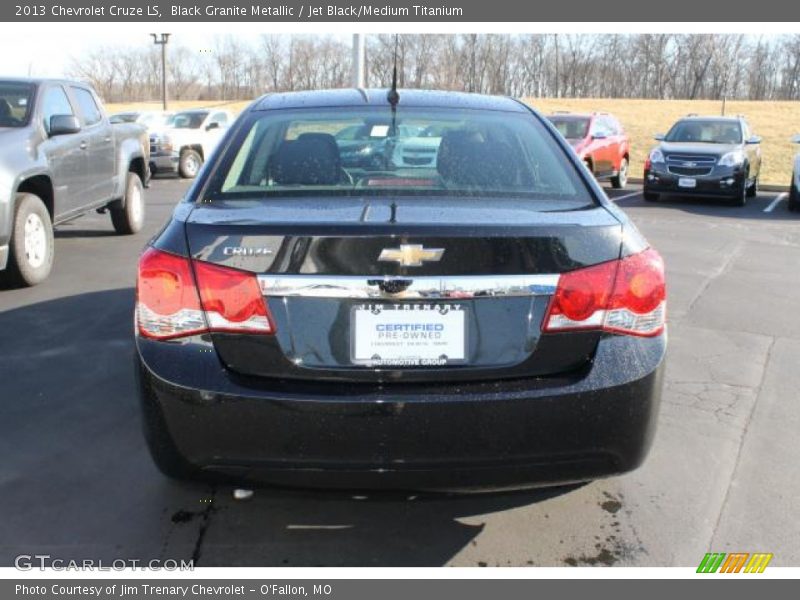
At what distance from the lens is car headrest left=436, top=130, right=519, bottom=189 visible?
122 inches

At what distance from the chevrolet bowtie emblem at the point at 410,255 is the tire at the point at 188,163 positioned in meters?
Answer: 16.8

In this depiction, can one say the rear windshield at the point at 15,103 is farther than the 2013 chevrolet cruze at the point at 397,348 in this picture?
Yes

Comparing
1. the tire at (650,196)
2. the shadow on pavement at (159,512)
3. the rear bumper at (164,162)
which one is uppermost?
the rear bumper at (164,162)

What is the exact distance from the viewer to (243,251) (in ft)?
7.87

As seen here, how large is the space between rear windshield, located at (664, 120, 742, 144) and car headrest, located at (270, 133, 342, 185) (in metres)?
13.6

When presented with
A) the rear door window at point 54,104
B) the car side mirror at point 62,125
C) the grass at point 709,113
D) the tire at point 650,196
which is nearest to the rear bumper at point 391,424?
the car side mirror at point 62,125

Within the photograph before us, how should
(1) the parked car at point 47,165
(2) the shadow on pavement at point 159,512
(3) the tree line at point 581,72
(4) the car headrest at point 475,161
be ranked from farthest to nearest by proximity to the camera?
(3) the tree line at point 581,72
(1) the parked car at point 47,165
(4) the car headrest at point 475,161
(2) the shadow on pavement at point 159,512

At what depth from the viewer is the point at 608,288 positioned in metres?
2.50

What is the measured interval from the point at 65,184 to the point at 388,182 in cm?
555

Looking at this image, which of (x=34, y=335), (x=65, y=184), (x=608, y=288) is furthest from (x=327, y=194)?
(x=65, y=184)

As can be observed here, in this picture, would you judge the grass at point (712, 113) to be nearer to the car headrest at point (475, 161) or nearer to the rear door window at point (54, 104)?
the rear door window at point (54, 104)

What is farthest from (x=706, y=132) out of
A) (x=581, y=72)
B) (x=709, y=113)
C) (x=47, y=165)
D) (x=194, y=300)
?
(x=581, y=72)

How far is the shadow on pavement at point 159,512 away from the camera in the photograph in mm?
2836

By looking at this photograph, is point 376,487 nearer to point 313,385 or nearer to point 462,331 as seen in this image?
point 313,385
